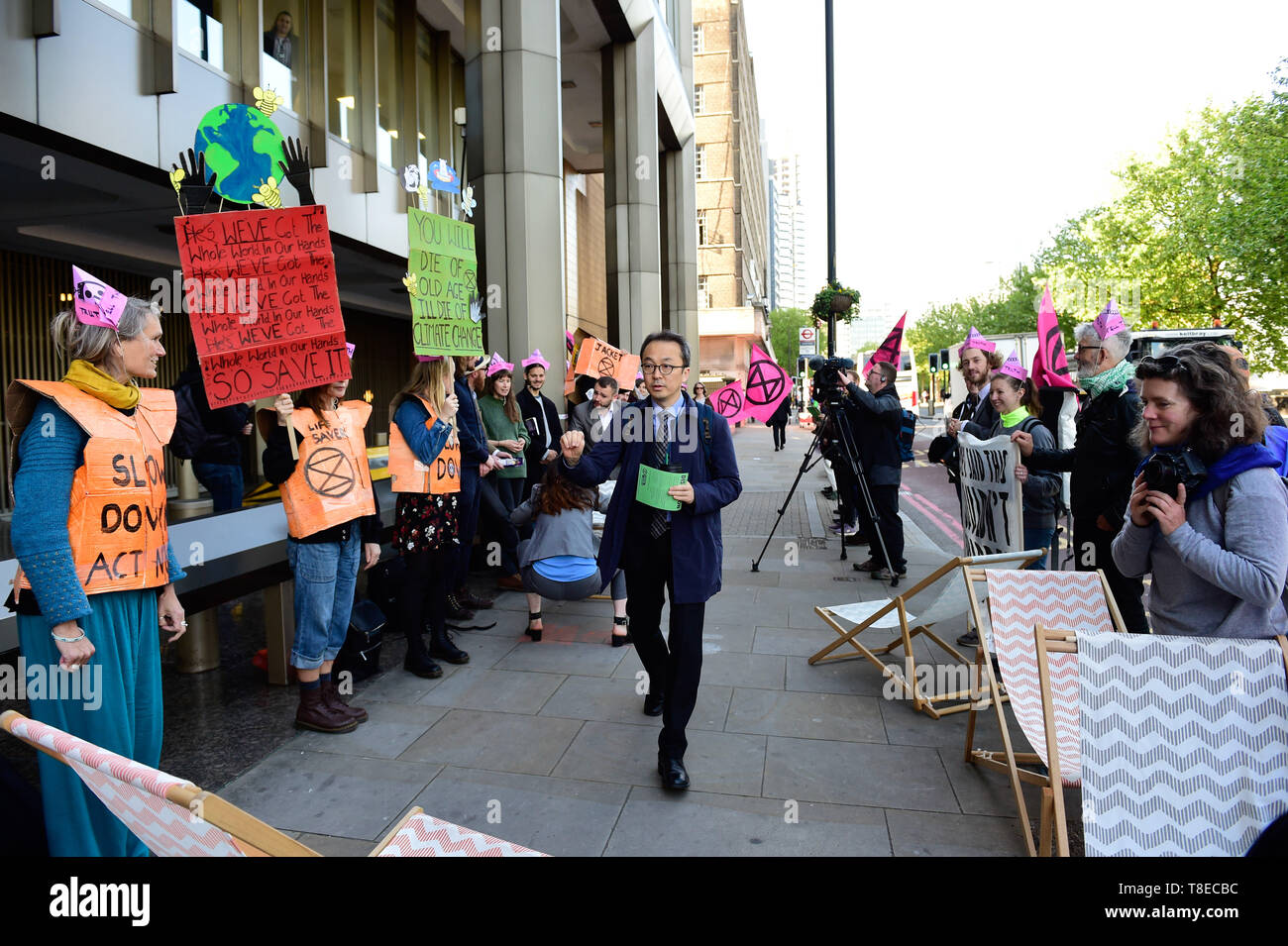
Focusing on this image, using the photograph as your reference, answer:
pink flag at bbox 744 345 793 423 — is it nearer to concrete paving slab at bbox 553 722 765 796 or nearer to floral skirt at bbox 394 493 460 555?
floral skirt at bbox 394 493 460 555

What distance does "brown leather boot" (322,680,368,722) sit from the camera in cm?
447

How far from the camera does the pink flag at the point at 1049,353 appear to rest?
5629mm

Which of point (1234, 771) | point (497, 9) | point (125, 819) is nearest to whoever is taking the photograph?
point (125, 819)

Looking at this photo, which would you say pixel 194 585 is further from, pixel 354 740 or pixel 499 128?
pixel 499 128

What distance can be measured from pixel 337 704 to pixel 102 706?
72.4 inches

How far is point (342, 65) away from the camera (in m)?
12.8

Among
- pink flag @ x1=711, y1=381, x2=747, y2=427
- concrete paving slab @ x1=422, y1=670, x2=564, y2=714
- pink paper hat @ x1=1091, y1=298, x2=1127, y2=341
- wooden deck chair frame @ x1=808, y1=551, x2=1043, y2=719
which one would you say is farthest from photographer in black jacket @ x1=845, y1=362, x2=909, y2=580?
concrete paving slab @ x1=422, y1=670, x2=564, y2=714

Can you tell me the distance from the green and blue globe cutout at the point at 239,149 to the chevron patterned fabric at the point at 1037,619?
14.0 ft

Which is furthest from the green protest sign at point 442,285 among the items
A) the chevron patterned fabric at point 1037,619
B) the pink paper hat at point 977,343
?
the pink paper hat at point 977,343

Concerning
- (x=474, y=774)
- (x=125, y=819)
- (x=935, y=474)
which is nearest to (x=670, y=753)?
(x=474, y=774)

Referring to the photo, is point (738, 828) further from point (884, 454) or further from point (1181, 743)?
point (884, 454)

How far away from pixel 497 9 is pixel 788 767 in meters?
8.68

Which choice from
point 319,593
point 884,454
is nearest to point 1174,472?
point 319,593

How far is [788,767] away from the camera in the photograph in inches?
157
